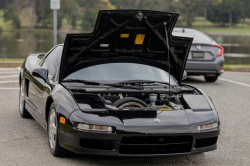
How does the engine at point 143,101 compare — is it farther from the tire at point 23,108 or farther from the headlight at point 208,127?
the tire at point 23,108

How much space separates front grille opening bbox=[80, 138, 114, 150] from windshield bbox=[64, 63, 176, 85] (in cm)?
133

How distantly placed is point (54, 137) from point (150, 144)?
1171mm

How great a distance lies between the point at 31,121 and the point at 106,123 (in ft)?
9.04

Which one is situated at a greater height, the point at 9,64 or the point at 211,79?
the point at 211,79

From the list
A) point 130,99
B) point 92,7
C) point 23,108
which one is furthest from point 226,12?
point 130,99

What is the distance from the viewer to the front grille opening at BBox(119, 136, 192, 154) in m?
4.25

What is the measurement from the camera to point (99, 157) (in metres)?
4.75

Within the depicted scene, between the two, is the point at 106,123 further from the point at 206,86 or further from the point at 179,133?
the point at 206,86

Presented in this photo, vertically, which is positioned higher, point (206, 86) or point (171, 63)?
point (171, 63)

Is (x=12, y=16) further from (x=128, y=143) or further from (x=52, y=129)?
(x=128, y=143)

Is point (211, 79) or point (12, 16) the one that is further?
point (12, 16)

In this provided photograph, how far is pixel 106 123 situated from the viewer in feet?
13.8

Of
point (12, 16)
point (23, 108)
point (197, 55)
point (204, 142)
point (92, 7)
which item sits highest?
point (204, 142)

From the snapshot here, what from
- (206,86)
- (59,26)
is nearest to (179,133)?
(206,86)
